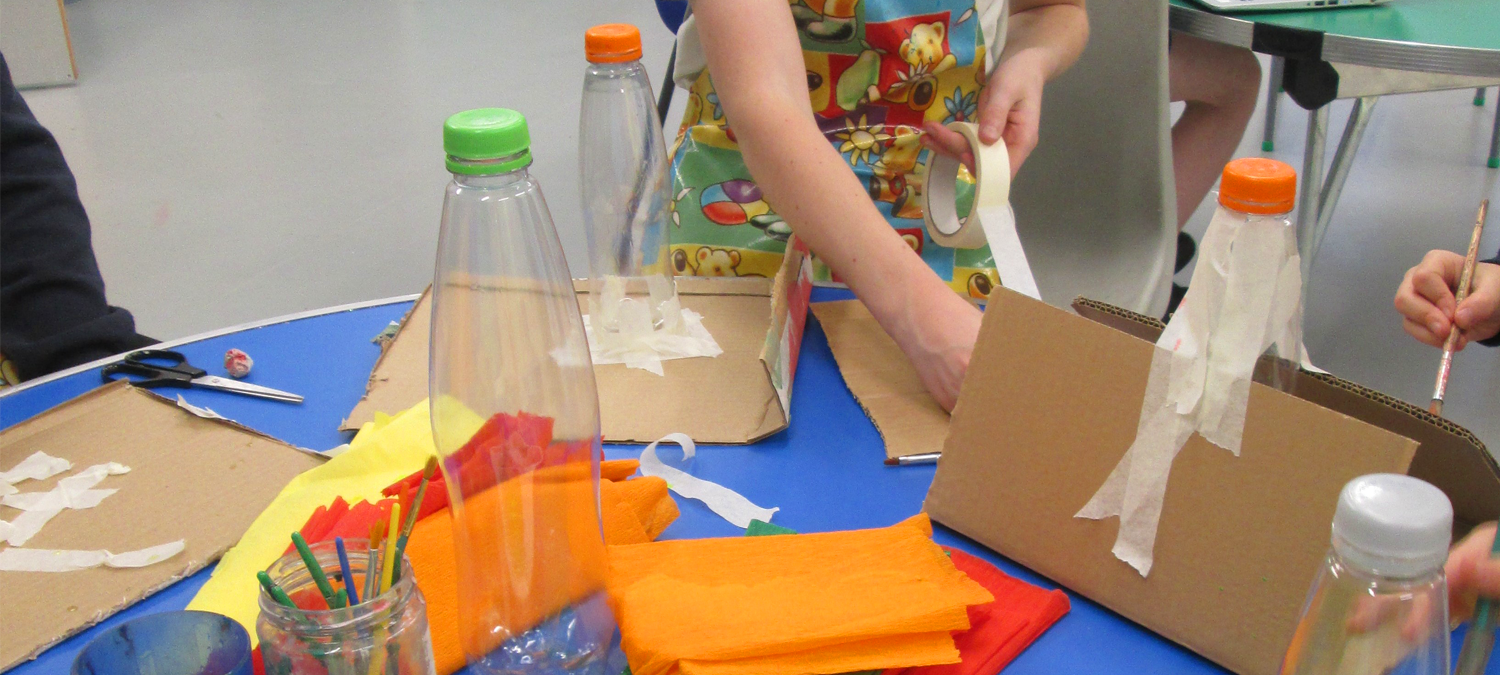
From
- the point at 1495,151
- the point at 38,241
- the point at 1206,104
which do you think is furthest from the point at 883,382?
the point at 1495,151

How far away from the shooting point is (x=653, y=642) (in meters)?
0.53

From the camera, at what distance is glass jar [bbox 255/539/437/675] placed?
459 millimetres

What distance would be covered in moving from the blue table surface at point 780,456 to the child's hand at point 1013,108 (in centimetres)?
24

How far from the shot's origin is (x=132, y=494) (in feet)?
2.39

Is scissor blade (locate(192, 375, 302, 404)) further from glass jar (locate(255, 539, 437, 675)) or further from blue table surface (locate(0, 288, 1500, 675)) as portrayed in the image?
glass jar (locate(255, 539, 437, 675))

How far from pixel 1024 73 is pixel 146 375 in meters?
0.94

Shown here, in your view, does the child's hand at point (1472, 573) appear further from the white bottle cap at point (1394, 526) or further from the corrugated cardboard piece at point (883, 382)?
the corrugated cardboard piece at point (883, 382)

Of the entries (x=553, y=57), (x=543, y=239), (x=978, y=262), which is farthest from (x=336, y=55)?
(x=543, y=239)

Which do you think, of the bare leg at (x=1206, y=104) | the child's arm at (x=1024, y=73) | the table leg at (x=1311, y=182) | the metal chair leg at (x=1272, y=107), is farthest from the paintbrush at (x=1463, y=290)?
the metal chair leg at (x=1272, y=107)

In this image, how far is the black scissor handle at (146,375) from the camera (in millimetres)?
873

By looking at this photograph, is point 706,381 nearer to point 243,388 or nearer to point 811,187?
point 811,187

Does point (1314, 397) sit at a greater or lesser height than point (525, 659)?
greater

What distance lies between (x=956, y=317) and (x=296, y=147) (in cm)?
305

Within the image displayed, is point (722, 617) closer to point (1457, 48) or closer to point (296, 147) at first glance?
point (1457, 48)
